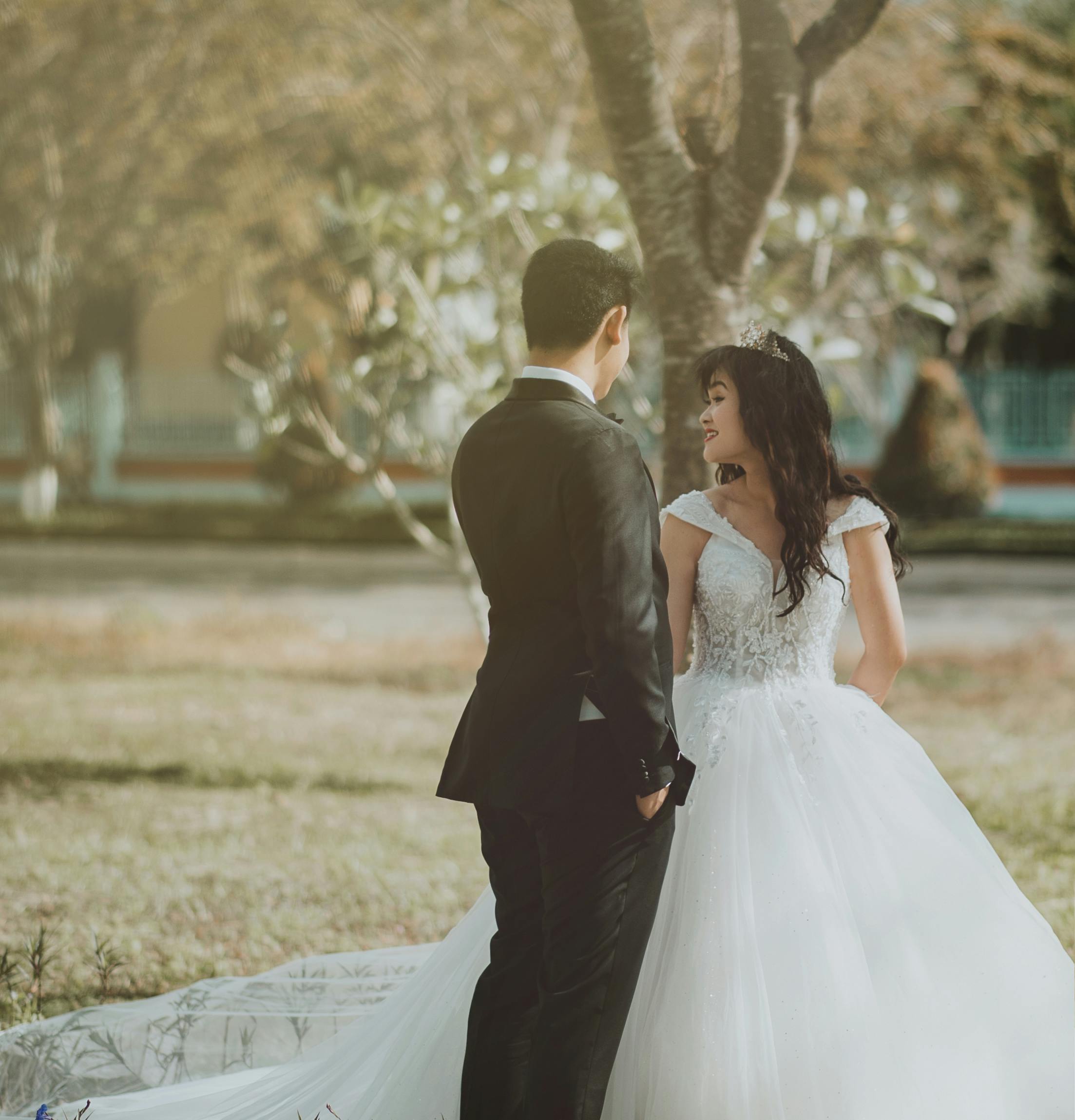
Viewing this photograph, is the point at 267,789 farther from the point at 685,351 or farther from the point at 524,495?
the point at 524,495

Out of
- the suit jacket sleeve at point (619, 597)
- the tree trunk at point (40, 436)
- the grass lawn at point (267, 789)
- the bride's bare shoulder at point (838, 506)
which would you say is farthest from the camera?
the tree trunk at point (40, 436)

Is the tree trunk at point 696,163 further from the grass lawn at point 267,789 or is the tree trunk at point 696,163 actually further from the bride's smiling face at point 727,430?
the grass lawn at point 267,789

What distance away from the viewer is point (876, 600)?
124 inches

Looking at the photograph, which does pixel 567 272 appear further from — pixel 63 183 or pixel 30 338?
pixel 30 338

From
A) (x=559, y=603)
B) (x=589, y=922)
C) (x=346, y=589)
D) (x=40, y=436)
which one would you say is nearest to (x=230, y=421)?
(x=40, y=436)

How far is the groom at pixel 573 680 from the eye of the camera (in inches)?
94.7

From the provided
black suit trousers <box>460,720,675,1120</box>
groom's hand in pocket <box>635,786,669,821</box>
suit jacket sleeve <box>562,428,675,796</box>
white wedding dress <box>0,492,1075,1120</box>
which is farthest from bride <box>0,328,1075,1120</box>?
suit jacket sleeve <box>562,428,675,796</box>

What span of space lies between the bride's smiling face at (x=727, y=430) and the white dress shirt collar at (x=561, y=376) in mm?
541

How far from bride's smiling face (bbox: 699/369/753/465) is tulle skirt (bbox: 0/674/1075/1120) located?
0.51m

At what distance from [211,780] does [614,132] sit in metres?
3.92

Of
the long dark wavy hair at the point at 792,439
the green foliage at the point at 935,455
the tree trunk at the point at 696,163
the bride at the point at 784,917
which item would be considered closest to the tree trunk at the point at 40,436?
the green foliage at the point at 935,455

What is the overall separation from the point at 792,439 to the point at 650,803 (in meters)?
0.96

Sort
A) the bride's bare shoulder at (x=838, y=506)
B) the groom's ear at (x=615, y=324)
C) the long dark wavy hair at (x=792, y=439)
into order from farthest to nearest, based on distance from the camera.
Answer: the bride's bare shoulder at (x=838, y=506) < the long dark wavy hair at (x=792, y=439) < the groom's ear at (x=615, y=324)

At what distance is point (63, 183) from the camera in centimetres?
1733
